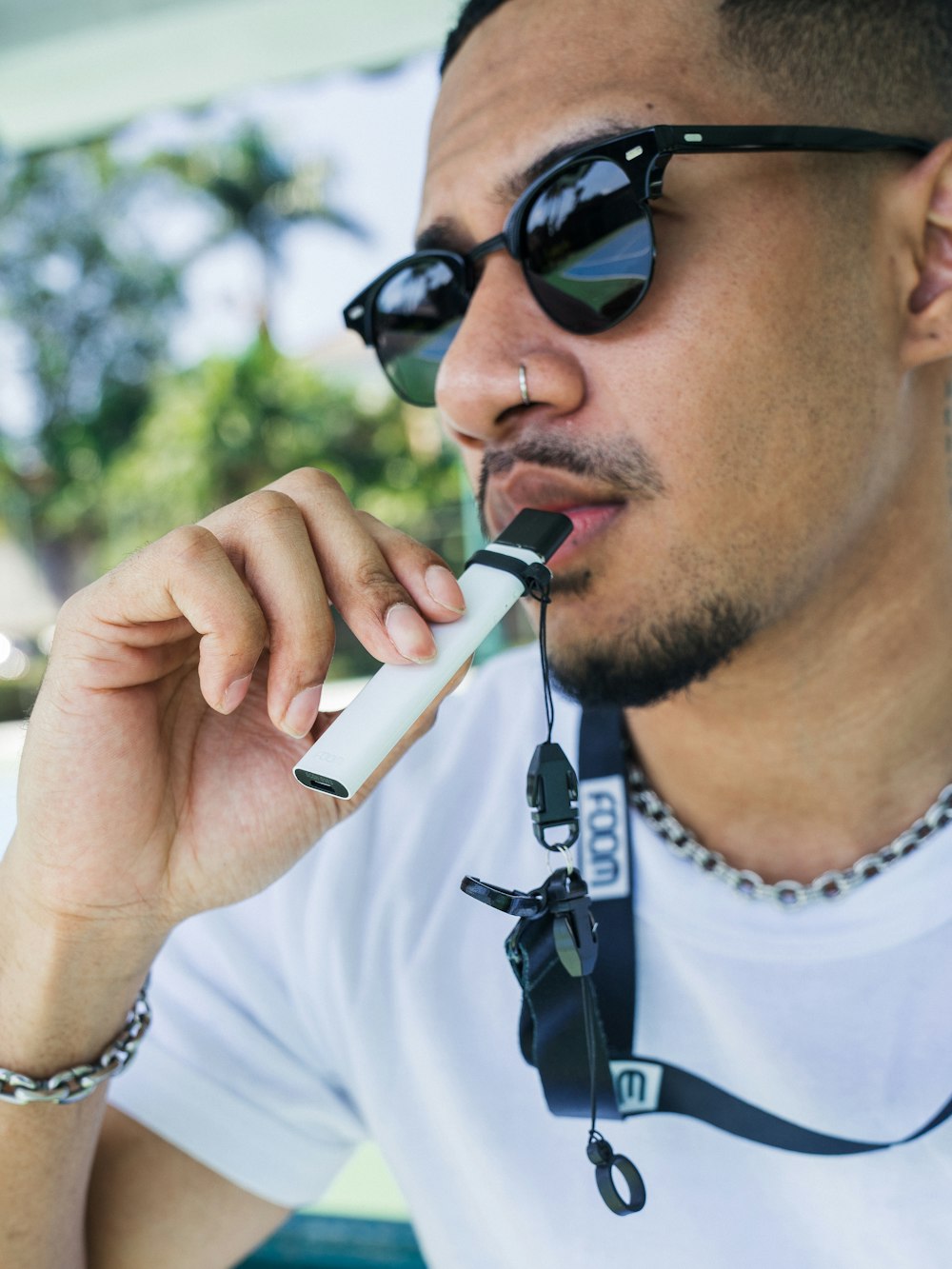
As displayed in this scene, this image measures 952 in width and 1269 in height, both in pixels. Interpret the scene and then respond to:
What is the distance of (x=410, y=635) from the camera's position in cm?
108

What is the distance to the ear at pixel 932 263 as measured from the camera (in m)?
1.58

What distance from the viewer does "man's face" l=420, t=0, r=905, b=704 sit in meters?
1.44

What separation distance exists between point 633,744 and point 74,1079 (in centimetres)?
93

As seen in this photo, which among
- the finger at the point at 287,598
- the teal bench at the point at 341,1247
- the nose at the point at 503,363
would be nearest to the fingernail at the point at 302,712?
the finger at the point at 287,598

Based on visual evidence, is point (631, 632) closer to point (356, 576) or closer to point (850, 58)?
point (356, 576)

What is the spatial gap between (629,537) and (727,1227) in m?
0.85

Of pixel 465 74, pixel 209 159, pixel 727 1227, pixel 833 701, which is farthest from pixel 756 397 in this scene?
pixel 209 159

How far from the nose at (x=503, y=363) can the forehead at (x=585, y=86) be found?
143 mm

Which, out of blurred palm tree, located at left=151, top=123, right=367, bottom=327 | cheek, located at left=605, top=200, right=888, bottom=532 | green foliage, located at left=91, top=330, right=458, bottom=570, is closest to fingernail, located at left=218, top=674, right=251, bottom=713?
cheek, located at left=605, top=200, right=888, bottom=532

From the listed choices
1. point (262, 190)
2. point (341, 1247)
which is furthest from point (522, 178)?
point (262, 190)

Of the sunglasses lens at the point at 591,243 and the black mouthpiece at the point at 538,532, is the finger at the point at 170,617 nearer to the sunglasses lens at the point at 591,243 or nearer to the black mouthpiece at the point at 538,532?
the black mouthpiece at the point at 538,532

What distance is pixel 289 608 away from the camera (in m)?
1.19

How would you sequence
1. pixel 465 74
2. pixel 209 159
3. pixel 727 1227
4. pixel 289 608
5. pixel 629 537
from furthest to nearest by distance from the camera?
pixel 209 159
pixel 465 74
pixel 629 537
pixel 727 1227
pixel 289 608

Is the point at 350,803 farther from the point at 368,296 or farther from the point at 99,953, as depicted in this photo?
the point at 368,296
